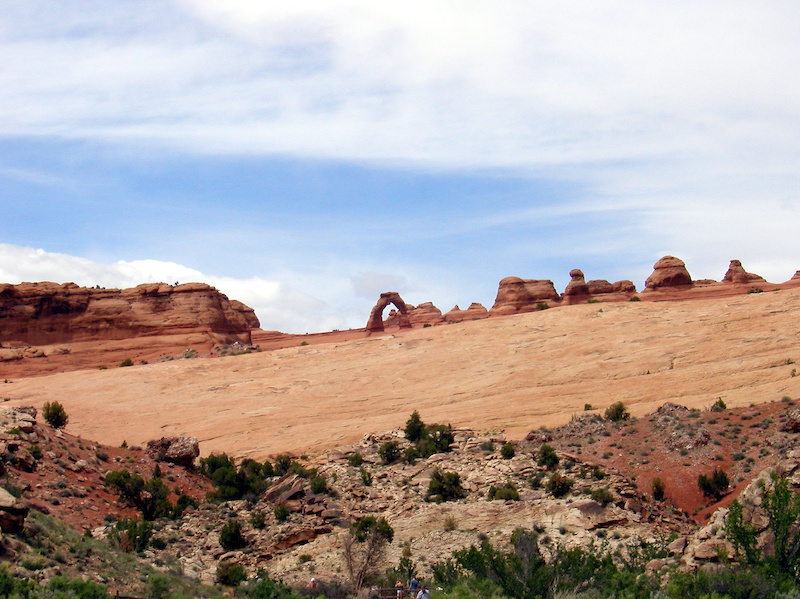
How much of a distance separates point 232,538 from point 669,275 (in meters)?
53.2

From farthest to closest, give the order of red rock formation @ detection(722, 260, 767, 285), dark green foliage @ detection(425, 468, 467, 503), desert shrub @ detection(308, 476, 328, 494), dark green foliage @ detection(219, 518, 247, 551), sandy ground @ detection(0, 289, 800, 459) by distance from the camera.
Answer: red rock formation @ detection(722, 260, 767, 285)
sandy ground @ detection(0, 289, 800, 459)
desert shrub @ detection(308, 476, 328, 494)
dark green foliage @ detection(425, 468, 467, 503)
dark green foliage @ detection(219, 518, 247, 551)

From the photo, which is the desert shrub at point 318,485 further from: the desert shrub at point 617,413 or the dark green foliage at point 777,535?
the dark green foliage at point 777,535

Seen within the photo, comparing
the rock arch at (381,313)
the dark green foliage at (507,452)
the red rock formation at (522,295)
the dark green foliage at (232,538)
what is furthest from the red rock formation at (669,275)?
the dark green foliage at (232,538)

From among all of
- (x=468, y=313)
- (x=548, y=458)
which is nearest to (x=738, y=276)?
(x=468, y=313)

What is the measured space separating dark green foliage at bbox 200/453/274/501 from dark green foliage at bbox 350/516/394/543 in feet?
18.1

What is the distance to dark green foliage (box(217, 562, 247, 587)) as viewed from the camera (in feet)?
69.5

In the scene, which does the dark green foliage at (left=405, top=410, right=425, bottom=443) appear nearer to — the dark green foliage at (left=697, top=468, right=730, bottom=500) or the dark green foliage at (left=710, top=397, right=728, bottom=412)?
the dark green foliage at (left=697, top=468, right=730, bottom=500)

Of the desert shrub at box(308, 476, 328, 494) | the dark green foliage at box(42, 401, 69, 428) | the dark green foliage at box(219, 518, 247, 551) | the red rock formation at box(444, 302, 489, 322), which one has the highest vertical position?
the red rock formation at box(444, 302, 489, 322)

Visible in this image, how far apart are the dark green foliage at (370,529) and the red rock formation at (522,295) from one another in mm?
52408

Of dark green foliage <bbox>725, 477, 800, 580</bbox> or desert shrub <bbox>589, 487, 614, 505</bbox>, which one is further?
desert shrub <bbox>589, 487, 614, 505</bbox>

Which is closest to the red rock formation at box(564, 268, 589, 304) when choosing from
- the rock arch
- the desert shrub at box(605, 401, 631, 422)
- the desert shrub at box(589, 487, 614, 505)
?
the rock arch

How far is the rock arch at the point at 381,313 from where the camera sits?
270 ft

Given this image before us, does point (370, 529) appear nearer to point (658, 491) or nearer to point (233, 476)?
point (233, 476)

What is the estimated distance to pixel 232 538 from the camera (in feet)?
78.9
